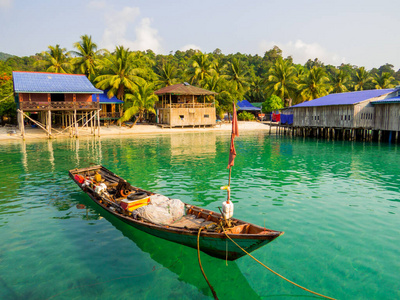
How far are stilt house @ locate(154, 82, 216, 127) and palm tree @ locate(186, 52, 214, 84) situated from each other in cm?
538

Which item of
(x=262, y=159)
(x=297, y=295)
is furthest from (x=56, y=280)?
(x=262, y=159)

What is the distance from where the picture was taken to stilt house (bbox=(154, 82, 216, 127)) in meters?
55.2

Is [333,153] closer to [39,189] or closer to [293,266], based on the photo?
[293,266]

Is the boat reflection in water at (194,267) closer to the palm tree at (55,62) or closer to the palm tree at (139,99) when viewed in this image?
the palm tree at (139,99)

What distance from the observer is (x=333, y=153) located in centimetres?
3053

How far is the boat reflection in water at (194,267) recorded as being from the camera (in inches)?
322

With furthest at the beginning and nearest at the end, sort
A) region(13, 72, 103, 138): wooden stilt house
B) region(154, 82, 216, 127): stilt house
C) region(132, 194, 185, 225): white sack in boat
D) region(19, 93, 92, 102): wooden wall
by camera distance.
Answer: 1. region(154, 82, 216, 127): stilt house
2. region(19, 93, 92, 102): wooden wall
3. region(13, 72, 103, 138): wooden stilt house
4. region(132, 194, 185, 225): white sack in boat

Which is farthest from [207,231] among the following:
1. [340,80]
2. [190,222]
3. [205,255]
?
[340,80]

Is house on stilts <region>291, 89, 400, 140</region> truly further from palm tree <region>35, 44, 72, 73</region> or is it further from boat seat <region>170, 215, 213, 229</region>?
palm tree <region>35, 44, 72, 73</region>

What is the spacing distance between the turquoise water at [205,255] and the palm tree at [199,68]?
4247 centimetres

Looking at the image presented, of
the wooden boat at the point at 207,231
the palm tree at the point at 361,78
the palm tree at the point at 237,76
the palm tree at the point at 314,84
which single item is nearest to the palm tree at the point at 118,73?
the palm tree at the point at 237,76

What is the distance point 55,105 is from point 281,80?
1777 inches

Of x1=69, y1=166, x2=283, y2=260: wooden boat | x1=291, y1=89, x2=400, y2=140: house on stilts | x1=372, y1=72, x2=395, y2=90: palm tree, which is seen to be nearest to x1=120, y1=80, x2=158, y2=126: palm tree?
x1=291, y1=89, x2=400, y2=140: house on stilts

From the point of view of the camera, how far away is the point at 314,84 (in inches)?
2388
